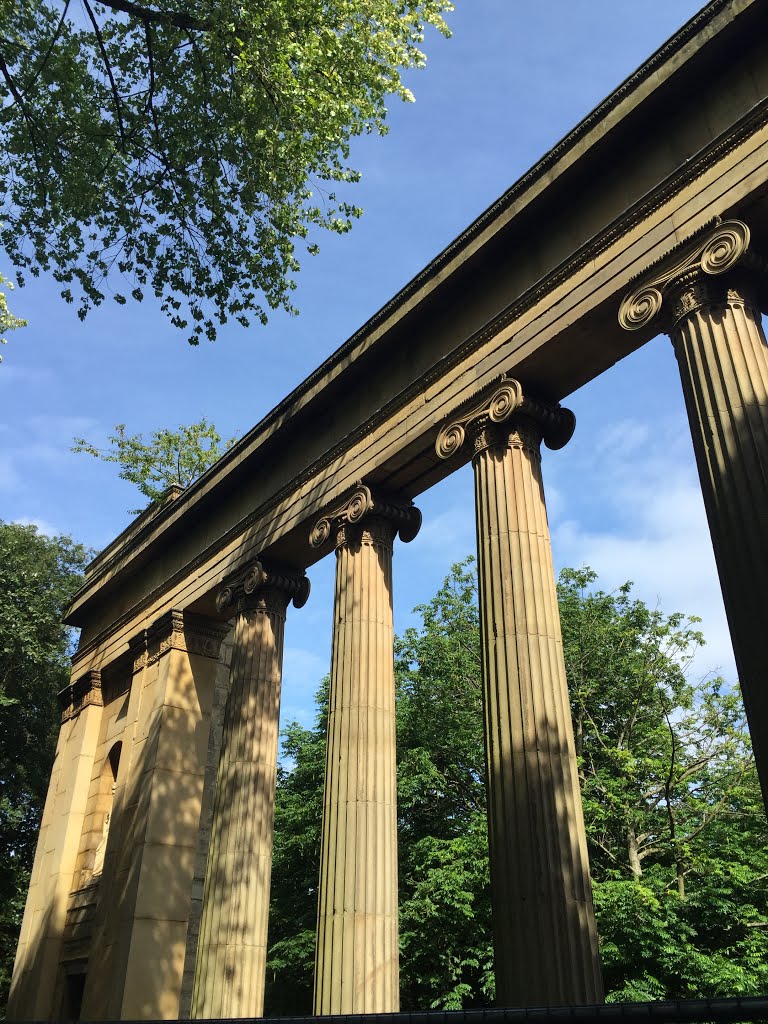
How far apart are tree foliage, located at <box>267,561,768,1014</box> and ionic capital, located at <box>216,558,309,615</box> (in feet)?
45.5

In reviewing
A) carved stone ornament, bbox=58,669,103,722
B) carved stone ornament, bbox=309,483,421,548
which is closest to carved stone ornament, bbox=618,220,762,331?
carved stone ornament, bbox=309,483,421,548

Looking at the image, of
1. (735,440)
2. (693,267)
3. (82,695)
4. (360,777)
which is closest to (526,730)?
(360,777)

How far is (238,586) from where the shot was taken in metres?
25.1

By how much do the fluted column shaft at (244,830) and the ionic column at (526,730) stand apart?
27.2ft

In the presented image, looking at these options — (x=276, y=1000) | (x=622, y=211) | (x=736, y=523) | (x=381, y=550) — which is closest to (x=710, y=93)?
(x=622, y=211)

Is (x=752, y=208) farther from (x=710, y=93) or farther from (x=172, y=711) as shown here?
(x=172, y=711)

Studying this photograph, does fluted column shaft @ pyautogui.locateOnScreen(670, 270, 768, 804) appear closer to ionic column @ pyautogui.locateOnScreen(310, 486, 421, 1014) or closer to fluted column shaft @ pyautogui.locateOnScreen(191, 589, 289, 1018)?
ionic column @ pyautogui.locateOnScreen(310, 486, 421, 1014)

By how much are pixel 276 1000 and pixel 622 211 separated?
36.6 meters

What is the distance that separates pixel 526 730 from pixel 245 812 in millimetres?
9609

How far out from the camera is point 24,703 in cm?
4856

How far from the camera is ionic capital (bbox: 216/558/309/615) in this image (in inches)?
953

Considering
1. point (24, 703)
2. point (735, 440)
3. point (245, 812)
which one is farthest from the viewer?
point (24, 703)

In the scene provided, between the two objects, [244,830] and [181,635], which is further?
[181,635]

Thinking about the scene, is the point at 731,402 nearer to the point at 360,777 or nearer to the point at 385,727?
the point at 385,727
